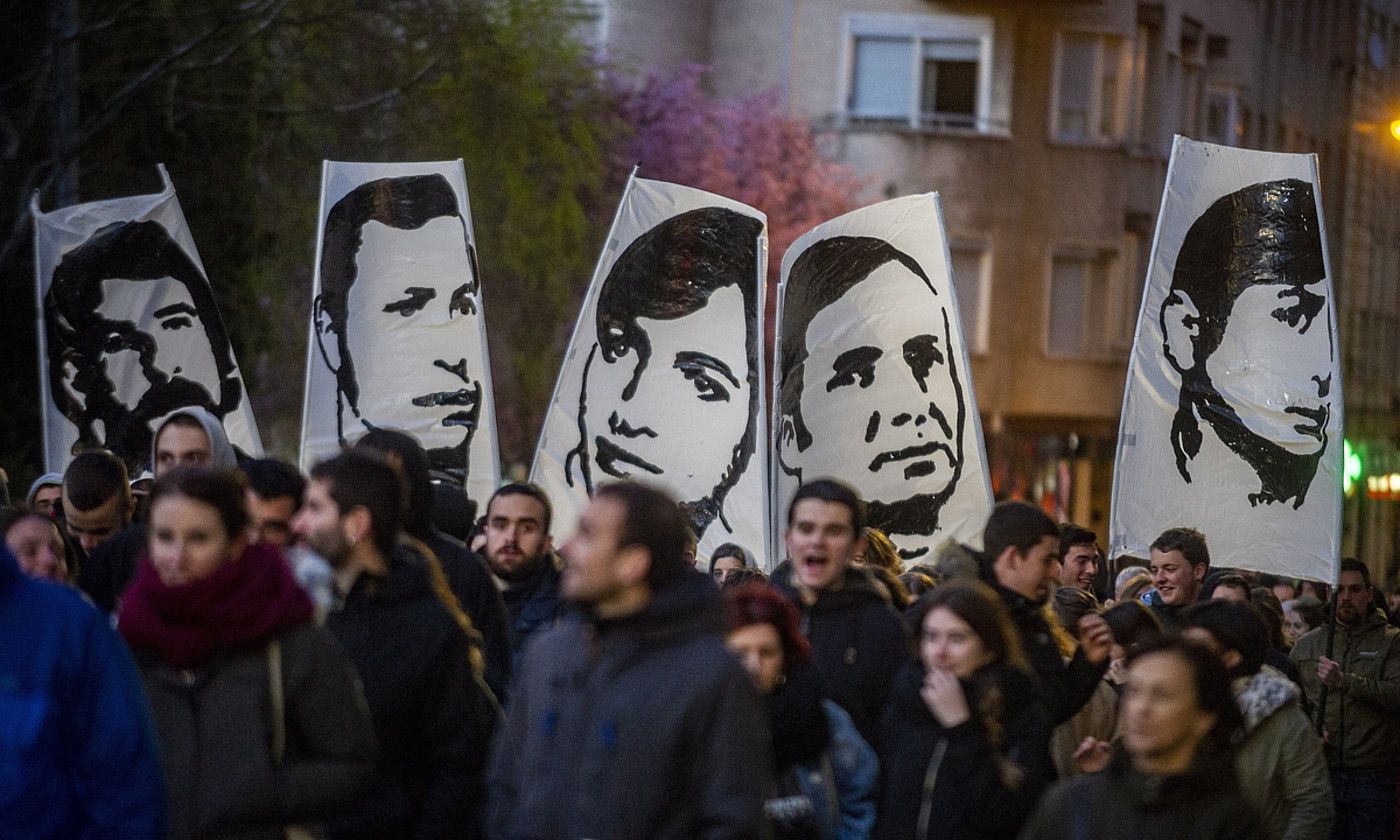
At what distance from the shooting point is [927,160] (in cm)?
3578

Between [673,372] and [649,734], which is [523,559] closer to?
[649,734]

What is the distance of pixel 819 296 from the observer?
13516 millimetres

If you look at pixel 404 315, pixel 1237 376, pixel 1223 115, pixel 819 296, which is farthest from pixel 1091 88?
pixel 404 315

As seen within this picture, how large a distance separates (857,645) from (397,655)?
1.64 metres

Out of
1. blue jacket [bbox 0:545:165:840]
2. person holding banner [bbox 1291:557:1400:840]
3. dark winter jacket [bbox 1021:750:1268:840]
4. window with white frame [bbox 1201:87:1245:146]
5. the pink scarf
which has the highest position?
window with white frame [bbox 1201:87:1245:146]

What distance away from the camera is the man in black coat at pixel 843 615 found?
6.98 metres

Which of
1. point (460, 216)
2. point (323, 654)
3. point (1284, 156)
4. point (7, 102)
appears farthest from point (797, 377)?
point (7, 102)

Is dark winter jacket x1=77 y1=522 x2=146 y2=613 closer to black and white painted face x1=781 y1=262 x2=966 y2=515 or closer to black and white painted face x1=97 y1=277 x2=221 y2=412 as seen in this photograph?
black and white painted face x1=97 y1=277 x2=221 y2=412

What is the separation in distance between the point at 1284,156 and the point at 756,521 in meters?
3.63

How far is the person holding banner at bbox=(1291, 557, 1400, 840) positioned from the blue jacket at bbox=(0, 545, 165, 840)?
7.90 metres

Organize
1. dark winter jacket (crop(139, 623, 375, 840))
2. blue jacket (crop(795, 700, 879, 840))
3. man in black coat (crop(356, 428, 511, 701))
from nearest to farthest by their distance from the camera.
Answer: dark winter jacket (crop(139, 623, 375, 840)), blue jacket (crop(795, 700, 879, 840)), man in black coat (crop(356, 428, 511, 701))

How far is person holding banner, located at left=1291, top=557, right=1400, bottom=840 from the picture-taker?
38.1 ft

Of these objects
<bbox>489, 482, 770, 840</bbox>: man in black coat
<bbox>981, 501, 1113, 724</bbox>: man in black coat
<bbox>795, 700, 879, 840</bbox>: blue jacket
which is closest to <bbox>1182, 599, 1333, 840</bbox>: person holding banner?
<bbox>981, 501, 1113, 724</bbox>: man in black coat

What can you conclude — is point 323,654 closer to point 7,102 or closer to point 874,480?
point 874,480
